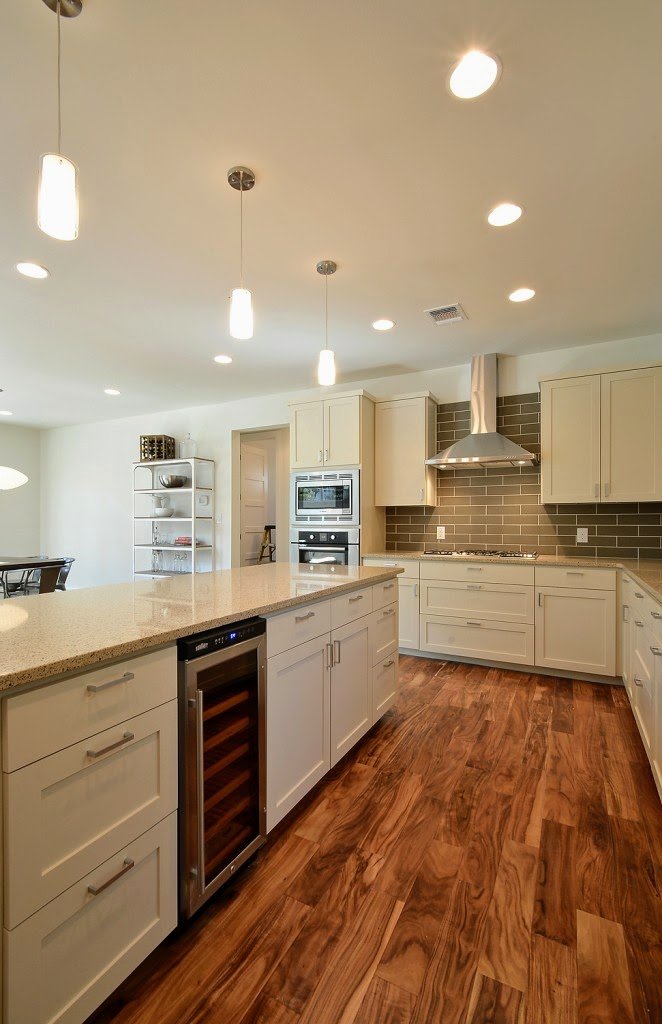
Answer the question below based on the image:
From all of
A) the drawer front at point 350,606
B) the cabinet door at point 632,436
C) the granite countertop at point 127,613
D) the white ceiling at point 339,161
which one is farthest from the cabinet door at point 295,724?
the cabinet door at point 632,436

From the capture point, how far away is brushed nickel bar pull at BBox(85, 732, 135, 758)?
1001mm

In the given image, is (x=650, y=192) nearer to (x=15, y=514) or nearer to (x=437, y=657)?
(x=437, y=657)

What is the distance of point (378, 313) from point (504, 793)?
2911 millimetres

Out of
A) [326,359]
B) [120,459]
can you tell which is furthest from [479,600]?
[120,459]

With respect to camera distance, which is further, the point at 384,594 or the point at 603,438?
the point at 603,438

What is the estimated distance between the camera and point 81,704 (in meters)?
0.99

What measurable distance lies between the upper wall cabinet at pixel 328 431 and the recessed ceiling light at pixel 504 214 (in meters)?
2.08

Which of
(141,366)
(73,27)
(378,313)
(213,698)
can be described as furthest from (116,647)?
(141,366)

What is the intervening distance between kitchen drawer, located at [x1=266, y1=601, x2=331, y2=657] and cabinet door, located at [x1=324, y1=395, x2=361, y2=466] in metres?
2.39

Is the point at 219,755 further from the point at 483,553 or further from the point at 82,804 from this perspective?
the point at 483,553

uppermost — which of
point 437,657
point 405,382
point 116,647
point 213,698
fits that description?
point 405,382

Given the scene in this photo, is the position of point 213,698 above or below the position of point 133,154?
below

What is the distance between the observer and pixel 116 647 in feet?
3.43

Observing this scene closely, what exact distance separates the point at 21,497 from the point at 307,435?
5.46 meters
